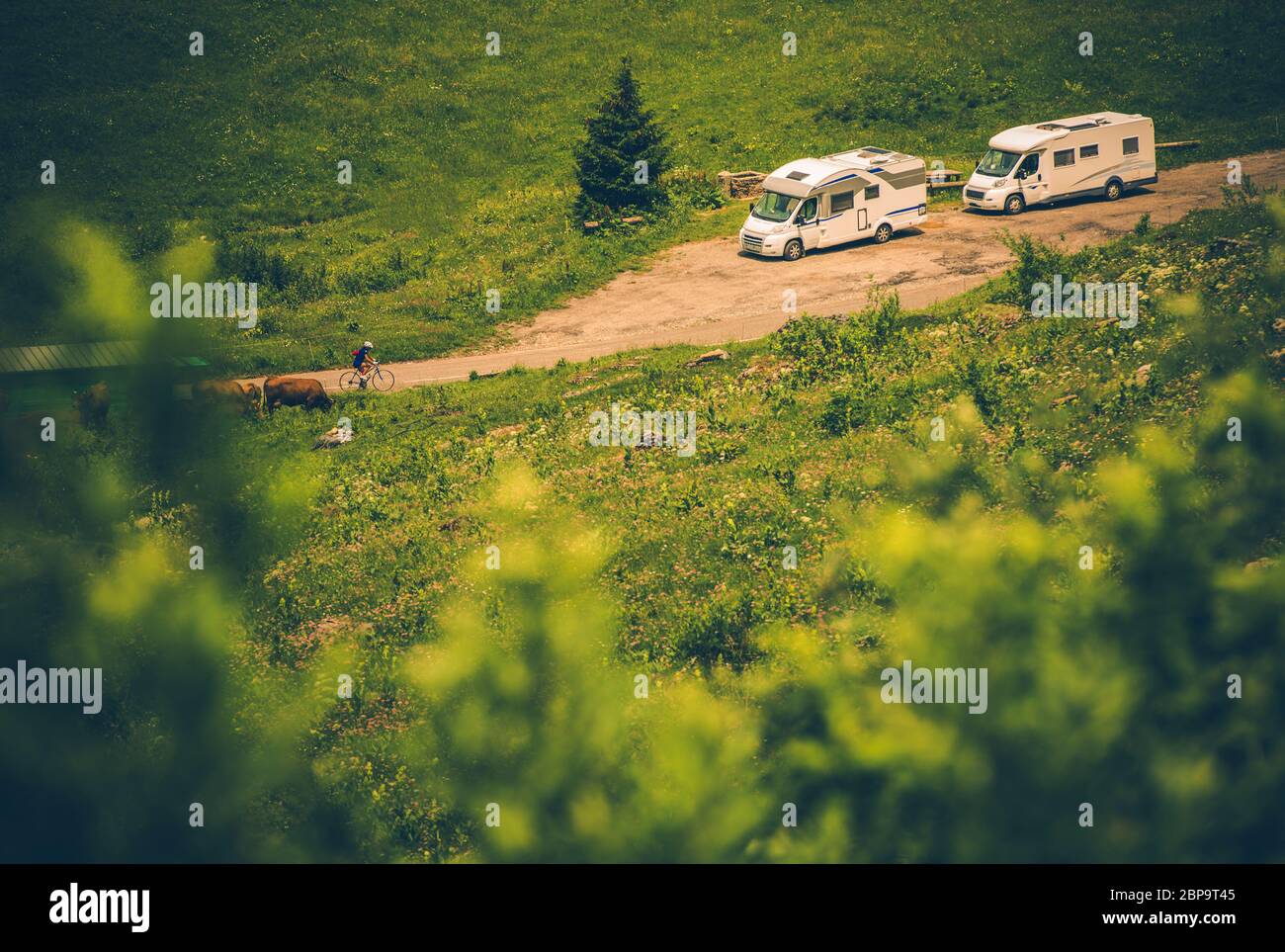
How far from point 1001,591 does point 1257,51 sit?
47951 mm

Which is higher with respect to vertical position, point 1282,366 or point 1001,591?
point 1282,366

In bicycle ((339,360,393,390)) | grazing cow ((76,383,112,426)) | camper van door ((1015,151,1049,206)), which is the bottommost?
grazing cow ((76,383,112,426))

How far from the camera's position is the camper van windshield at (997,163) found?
36.1 metres

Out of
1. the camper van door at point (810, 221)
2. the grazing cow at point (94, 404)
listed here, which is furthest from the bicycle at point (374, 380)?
the grazing cow at point (94, 404)

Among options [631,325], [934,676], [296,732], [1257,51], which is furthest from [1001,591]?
[1257,51]


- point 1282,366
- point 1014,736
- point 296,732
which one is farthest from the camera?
point 1282,366

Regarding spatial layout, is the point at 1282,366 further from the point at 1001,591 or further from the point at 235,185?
the point at 235,185

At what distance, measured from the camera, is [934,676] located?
291 inches

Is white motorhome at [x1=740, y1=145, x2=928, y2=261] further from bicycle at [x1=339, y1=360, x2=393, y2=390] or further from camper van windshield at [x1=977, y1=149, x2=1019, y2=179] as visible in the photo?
bicycle at [x1=339, y1=360, x2=393, y2=390]

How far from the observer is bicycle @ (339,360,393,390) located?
2945 centimetres

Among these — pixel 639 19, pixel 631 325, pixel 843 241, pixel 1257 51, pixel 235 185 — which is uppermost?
pixel 639 19

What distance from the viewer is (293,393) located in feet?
89.1

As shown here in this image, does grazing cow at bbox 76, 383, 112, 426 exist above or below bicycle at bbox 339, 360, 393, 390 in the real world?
below

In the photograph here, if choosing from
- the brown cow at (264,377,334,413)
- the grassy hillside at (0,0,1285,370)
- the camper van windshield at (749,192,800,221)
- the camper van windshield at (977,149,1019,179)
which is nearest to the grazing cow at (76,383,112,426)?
the brown cow at (264,377,334,413)
